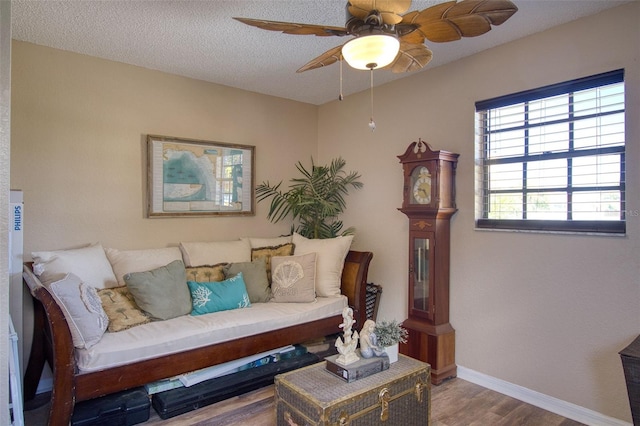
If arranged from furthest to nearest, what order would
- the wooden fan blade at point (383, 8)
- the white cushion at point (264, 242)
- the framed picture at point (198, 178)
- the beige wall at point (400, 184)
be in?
the white cushion at point (264, 242) → the framed picture at point (198, 178) → the beige wall at point (400, 184) → the wooden fan blade at point (383, 8)

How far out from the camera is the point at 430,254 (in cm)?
302

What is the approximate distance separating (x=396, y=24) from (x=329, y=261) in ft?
7.26

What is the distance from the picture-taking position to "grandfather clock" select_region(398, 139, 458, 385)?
2.95m

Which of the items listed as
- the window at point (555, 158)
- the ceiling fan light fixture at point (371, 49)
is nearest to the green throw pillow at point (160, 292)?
the ceiling fan light fixture at point (371, 49)

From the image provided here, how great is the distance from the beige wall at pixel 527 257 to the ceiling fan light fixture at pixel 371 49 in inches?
62.5

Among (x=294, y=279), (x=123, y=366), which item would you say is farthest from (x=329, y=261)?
(x=123, y=366)

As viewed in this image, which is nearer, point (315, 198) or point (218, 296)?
point (218, 296)

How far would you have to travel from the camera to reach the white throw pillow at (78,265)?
245 centimetres

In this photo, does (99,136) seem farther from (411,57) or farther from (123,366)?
(411,57)

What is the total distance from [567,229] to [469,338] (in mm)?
1099

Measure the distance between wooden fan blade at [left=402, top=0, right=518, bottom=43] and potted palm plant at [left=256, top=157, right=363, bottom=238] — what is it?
7.56 ft

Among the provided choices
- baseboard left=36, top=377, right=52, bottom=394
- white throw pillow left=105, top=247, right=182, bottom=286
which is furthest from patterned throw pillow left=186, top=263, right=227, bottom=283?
A: baseboard left=36, top=377, right=52, bottom=394

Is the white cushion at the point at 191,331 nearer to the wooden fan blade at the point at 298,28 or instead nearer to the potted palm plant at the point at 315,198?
the potted palm plant at the point at 315,198

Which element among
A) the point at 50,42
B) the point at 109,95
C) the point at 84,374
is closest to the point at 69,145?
the point at 109,95
